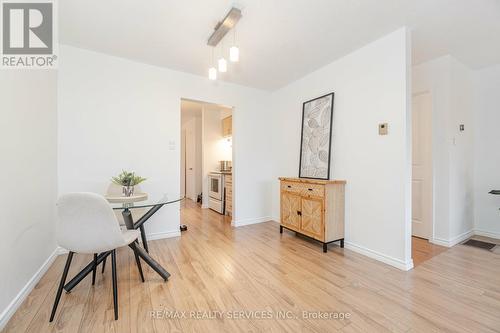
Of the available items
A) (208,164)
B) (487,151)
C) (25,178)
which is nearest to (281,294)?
(25,178)

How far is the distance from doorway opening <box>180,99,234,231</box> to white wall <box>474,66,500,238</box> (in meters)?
3.83

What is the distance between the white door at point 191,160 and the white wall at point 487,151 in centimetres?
579

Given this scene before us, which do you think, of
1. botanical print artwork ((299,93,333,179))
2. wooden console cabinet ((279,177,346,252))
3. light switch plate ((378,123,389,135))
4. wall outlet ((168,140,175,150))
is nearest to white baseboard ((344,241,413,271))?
wooden console cabinet ((279,177,346,252))

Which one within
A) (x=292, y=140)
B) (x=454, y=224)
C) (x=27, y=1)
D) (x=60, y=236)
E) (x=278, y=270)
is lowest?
(x=278, y=270)

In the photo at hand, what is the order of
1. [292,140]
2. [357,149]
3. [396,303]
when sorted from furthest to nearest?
[292,140], [357,149], [396,303]

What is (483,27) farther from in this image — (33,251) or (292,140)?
(33,251)

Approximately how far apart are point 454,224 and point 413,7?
2.68 m

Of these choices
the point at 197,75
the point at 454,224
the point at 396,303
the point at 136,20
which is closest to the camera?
the point at 396,303

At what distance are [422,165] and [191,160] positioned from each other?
5453mm

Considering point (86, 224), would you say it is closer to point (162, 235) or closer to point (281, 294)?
point (281, 294)

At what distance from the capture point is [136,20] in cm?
212

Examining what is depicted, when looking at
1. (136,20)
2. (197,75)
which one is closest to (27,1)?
(136,20)

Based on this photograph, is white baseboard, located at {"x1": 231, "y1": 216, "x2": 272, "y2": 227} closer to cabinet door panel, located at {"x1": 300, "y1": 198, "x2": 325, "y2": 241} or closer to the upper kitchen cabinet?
cabinet door panel, located at {"x1": 300, "y1": 198, "x2": 325, "y2": 241}

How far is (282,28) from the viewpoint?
7.38 feet
